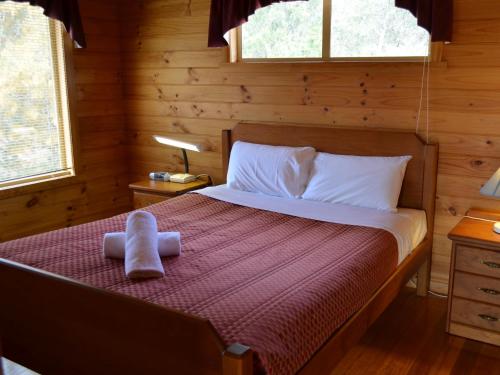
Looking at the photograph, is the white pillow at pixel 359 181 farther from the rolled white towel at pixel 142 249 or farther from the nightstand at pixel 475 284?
the rolled white towel at pixel 142 249

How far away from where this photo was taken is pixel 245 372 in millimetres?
1511

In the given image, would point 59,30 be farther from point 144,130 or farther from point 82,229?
point 82,229

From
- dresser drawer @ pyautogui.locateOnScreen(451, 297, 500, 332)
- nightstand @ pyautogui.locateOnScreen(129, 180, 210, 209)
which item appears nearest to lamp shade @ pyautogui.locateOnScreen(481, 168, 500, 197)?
dresser drawer @ pyautogui.locateOnScreen(451, 297, 500, 332)

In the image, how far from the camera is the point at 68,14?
368 centimetres

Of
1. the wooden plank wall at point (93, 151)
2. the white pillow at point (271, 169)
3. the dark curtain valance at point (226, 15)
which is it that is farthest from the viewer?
the wooden plank wall at point (93, 151)

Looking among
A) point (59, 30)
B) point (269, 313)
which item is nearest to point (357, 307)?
point (269, 313)

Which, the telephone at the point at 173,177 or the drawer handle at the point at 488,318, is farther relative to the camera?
the telephone at the point at 173,177

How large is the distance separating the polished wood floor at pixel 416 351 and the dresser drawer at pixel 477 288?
249mm

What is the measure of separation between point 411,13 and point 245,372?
2.33m

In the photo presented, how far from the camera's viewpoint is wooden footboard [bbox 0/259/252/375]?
1.59m

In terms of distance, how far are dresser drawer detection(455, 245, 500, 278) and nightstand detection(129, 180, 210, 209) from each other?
1.90 metres

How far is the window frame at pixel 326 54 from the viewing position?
10.0 feet

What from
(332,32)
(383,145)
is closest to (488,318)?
(383,145)

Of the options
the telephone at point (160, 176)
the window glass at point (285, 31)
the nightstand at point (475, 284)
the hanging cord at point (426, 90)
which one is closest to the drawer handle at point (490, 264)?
the nightstand at point (475, 284)
